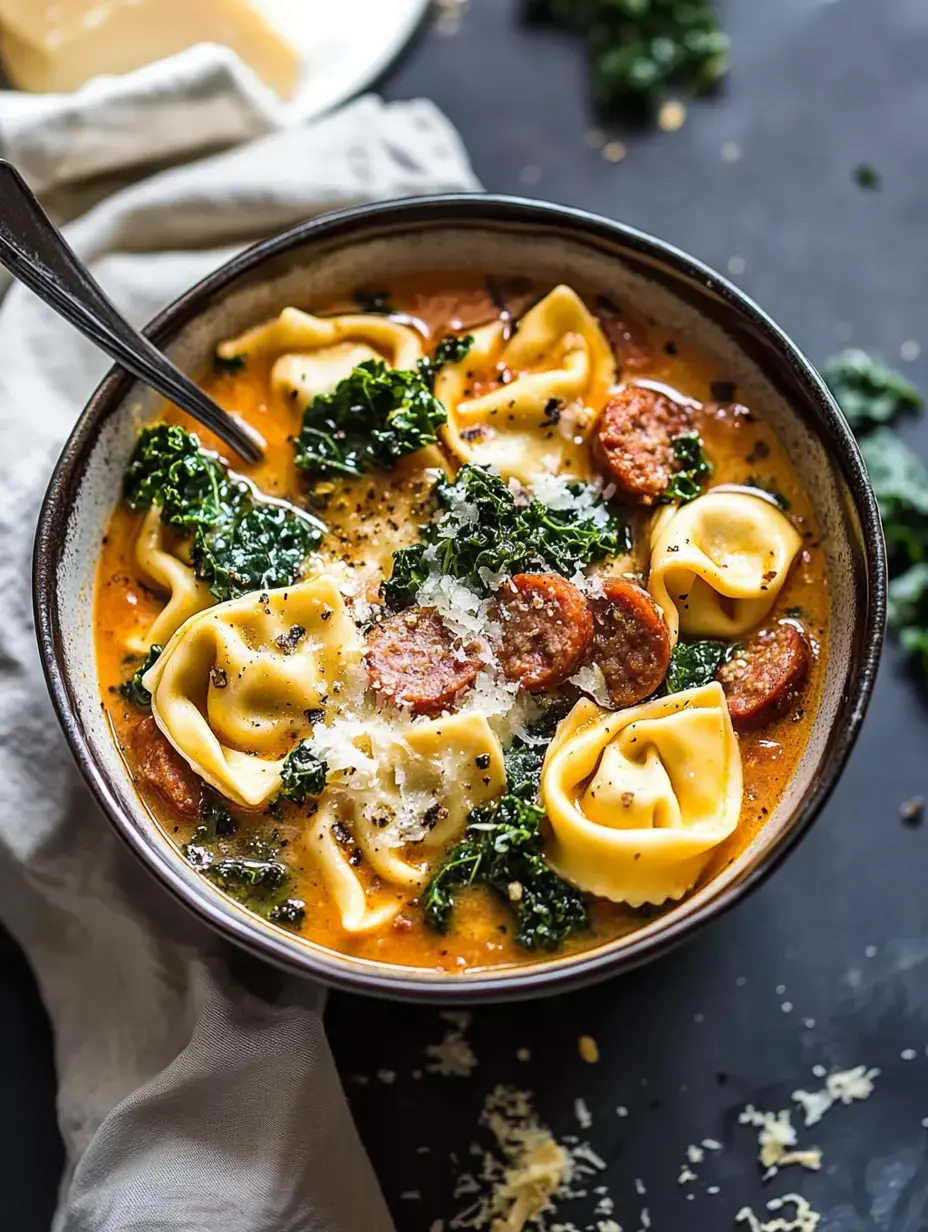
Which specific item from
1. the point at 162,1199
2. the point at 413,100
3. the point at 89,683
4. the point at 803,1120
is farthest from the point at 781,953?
the point at 413,100

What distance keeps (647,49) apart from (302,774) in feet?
13.7

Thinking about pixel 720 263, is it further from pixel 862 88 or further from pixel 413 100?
pixel 413 100

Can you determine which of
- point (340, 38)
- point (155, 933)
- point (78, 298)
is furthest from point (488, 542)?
point (340, 38)

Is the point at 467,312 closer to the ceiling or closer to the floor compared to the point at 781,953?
closer to the ceiling

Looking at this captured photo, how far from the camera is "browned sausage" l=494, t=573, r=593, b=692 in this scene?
4844mm

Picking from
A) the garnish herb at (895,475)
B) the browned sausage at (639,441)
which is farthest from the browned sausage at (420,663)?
the garnish herb at (895,475)

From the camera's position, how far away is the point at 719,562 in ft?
17.0

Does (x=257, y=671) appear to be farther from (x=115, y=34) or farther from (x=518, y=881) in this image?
(x=115, y=34)

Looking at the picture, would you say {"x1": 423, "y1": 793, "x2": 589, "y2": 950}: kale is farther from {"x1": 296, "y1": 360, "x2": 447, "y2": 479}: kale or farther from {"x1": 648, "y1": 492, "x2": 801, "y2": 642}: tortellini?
{"x1": 296, "y1": 360, "x2": 447, "y2": 479}: kale

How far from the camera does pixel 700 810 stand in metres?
4.98

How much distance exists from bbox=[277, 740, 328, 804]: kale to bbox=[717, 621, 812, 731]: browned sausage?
153 centimetres

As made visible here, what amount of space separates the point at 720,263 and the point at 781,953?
10.8ft

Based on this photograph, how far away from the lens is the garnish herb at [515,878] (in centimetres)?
477

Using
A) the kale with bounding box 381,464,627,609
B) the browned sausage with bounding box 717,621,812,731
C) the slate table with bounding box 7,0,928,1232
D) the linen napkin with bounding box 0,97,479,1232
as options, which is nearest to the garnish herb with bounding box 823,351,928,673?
the slate table with bounding box 7,0,928,1232
